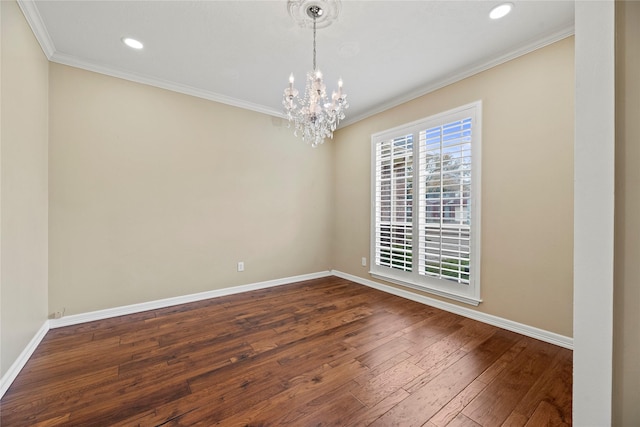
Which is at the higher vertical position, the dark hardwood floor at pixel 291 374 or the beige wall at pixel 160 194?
the beige wall at pixel 160 194

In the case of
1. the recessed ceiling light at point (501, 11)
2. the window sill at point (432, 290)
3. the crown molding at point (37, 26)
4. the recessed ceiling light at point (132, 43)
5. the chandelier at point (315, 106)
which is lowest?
the window sill at point (432, 290)

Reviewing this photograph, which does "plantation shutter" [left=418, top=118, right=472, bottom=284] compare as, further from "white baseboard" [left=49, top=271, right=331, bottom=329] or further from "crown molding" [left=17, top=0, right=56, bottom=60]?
"crown molding" [left=17, top=0, right=56, bottom=60]

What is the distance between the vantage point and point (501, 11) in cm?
200

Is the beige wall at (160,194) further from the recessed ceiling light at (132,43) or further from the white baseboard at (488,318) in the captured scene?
the white baseboard at (488,318)

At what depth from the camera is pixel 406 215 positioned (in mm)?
3484

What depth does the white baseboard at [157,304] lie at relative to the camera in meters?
2.66

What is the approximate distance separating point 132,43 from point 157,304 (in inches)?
112

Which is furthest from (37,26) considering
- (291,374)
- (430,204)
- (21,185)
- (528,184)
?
(528,184)

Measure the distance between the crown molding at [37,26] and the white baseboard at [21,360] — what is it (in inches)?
104

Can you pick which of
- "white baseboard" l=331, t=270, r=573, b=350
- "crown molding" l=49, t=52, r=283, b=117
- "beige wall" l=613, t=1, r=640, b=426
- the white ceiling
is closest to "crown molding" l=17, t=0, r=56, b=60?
the white ceiling

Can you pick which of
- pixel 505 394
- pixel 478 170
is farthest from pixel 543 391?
pixel 478 170

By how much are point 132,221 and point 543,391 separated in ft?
13.3

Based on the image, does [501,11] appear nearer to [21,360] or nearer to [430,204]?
[430,204]

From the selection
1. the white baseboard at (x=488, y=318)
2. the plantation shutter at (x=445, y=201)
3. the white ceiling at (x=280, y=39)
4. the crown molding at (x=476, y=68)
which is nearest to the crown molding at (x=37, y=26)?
the white ceiling at (x=280, y=39)
